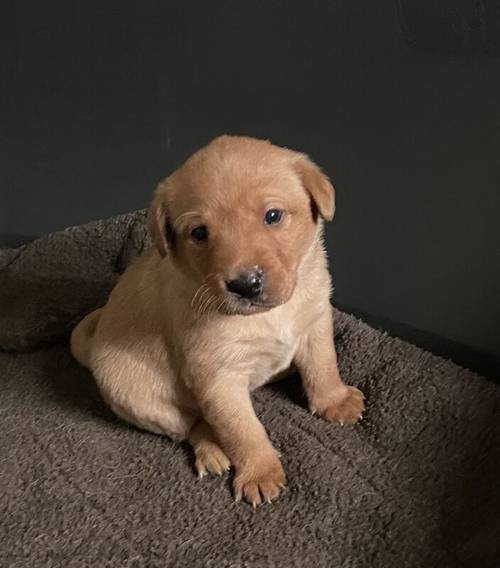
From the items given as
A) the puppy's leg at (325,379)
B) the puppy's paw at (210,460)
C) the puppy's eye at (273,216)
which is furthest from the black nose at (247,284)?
the puppy's paw at (210,460)

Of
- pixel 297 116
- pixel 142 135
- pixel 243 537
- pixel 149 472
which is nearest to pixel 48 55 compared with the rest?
pixel 142 135

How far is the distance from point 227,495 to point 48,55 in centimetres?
206

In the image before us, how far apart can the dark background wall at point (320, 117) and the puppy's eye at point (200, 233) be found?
97 cm

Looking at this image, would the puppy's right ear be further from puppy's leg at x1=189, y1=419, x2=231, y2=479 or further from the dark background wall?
the dark background wall

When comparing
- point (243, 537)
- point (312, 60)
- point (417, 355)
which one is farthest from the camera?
point (312, 60)

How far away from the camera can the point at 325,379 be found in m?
2.34

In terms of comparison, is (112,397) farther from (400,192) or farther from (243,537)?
(400,192)

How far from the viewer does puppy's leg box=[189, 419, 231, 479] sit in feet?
7.26

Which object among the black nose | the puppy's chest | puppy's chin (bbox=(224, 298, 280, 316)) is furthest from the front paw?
the black nose

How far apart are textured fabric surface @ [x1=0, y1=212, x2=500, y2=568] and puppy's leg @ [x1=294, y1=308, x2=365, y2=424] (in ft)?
0.13

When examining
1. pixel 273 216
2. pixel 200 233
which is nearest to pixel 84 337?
pixel 200 233

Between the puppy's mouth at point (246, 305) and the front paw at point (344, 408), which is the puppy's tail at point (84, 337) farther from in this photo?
the puppy's mouth at point (246, 305)

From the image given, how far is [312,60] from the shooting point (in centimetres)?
276

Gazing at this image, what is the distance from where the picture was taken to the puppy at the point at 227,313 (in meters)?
1.83
